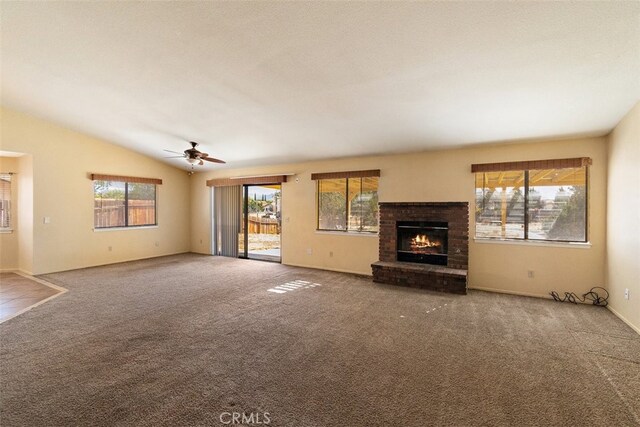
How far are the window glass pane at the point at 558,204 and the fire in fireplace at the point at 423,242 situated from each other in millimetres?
1371

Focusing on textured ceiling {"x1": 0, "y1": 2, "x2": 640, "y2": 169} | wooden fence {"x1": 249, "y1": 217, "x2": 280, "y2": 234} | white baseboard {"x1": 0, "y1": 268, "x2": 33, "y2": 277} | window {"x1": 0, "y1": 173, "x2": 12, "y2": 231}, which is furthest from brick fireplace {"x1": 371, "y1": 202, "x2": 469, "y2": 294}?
window {"x1": 0, "y1": 173, "x2": 12, "y2": 231}

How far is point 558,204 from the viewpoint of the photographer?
457 cm

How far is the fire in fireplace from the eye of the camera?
5.29m

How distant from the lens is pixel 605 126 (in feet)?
12.8

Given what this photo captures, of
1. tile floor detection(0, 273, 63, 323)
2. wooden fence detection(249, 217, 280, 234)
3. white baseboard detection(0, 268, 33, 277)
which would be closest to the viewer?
tile floor detection(0, 273, 63, 323)

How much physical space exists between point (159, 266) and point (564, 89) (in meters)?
7.74

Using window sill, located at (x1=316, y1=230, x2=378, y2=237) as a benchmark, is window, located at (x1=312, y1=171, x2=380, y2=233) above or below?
above

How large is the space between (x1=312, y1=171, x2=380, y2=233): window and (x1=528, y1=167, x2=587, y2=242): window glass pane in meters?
2.67

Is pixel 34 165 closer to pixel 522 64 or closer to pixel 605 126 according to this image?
pixel 522 64

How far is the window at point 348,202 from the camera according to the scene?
6125mm

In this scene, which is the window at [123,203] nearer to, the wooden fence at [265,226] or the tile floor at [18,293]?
the tile floor at [18,293]

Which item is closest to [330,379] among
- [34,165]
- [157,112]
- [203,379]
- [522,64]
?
[203,379]

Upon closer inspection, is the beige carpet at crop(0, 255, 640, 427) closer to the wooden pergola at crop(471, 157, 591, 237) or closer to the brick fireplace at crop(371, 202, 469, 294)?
the brick fireplace at crop(371, 202, 469, 294)

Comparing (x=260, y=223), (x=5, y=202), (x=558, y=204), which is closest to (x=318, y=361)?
(x=558, y=204)
